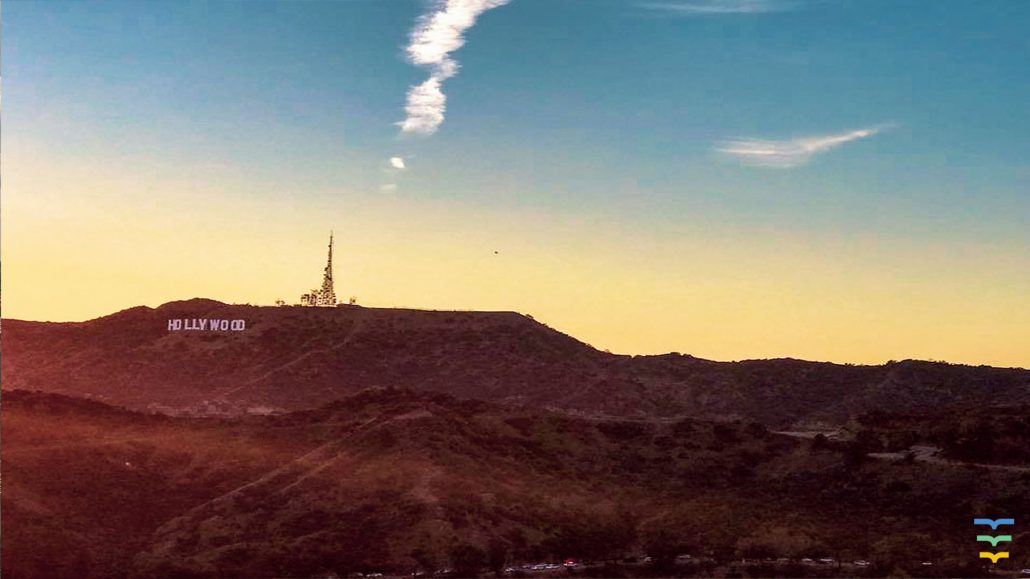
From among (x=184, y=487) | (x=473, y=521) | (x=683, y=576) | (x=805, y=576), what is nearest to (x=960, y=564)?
(x=805, y=576)

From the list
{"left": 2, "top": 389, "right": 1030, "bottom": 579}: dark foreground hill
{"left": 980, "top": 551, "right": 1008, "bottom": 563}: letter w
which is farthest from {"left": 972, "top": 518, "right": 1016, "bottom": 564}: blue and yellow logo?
{"left": 2, "top": 389, "right": 1030, "bottom": 579}: dark foreground hill

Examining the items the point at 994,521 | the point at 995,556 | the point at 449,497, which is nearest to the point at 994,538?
the point at 994,521

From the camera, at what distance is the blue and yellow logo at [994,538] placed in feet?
274

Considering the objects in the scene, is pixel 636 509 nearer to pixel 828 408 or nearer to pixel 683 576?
pixel 683 576

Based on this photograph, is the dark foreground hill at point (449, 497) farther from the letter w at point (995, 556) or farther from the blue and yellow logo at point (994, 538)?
the blue and yellow logo at point (994, 538)

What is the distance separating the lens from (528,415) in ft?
452

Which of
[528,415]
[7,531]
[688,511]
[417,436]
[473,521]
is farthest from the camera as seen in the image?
[528,415]

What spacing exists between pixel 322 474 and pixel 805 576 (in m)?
53.1

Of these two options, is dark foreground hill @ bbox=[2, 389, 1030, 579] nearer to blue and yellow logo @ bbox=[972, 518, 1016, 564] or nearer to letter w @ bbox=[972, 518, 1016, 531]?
blue and yellow logo @ bbox=[972, 518, 1016, 564]

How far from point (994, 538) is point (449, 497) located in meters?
52.9

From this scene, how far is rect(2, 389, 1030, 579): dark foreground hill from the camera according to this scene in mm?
91188

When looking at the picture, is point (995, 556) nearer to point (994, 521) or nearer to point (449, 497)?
point (994, 521)

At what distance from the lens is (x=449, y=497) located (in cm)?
10338

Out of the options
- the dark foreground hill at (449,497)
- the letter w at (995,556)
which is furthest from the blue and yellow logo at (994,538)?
the dark foreground hill at (449,497)
